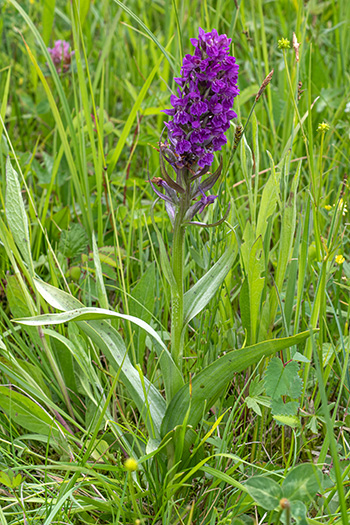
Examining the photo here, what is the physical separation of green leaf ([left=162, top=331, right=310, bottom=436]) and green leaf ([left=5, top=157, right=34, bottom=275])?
1.95ft

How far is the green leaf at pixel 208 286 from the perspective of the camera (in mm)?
1312

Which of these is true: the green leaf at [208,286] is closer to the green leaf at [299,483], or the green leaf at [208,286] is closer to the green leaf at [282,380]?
the green leaf at [282,380]

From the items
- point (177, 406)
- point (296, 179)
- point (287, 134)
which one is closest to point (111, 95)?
point (287, 134)

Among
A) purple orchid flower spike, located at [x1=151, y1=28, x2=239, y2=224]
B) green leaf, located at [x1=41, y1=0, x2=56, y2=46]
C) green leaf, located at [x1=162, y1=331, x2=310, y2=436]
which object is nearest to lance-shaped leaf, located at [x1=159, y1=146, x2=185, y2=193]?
purple orchid flower spike, located at [x1=151, y1=28, x2=239, y2=224]

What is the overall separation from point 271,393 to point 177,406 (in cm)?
25

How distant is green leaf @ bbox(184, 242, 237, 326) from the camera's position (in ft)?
4.30

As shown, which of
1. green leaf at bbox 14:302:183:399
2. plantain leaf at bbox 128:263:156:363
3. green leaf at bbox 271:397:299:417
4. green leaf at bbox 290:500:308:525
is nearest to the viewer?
green leaf at bbox 290:500:308:525

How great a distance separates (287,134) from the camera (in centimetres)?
222

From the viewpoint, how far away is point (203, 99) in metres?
1.17

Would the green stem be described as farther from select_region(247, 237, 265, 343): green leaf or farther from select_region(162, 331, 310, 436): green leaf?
select_region(247, 237, 265, 343): green leaf

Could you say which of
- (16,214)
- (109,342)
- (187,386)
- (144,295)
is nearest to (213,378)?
(187,386)

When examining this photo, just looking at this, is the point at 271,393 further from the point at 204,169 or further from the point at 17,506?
the point at 17,506

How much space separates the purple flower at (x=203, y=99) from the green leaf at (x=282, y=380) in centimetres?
55

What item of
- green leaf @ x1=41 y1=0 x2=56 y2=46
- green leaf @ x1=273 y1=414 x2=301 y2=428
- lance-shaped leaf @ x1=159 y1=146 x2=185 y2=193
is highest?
green leaf @ x1=41 y1=0 x2=56 y2=46
